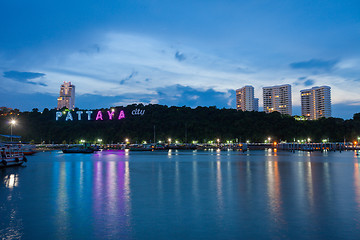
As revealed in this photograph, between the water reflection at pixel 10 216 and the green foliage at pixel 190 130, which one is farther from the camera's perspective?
the green foliage at pixel 190 130

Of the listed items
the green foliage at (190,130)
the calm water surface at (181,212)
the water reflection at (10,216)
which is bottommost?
Answer: the calm water surface at (181,212)

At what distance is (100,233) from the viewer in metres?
11.8

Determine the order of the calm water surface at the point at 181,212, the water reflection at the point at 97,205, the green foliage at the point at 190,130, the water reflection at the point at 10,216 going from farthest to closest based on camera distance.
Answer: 1. the green foliage at the point at 190,130
2. the water reflection at the point at 97,205
3. the calm water surface at the point at 181,212
4. the water reflection at the point at 10,216

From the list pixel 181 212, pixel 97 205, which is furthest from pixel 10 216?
pixel 181 212

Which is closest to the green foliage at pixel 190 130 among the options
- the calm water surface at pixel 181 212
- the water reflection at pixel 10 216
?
the calm water surface at pixel 181 212

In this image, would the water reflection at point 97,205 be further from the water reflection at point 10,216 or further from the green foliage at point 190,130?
the green foliage at point 190,130

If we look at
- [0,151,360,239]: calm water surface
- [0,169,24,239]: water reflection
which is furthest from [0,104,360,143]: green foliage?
[0,169,24,239]: water reflection

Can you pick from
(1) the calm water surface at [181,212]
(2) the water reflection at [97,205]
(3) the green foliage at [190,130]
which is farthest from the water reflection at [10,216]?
(3) the green foliage at [190,130]

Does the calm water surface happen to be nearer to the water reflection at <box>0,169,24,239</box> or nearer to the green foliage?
the water reflection at <box>0,169,24,239</box>

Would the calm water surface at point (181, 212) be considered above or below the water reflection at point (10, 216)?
below

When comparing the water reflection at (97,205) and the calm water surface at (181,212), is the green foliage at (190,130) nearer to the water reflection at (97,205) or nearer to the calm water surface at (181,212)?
the water reflection at (97,205)

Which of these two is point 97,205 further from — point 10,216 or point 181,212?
point 181,212

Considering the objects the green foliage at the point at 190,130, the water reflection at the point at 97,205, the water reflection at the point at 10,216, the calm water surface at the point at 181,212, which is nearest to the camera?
the water reflection at the point at 10,216

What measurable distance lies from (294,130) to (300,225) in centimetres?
18687
